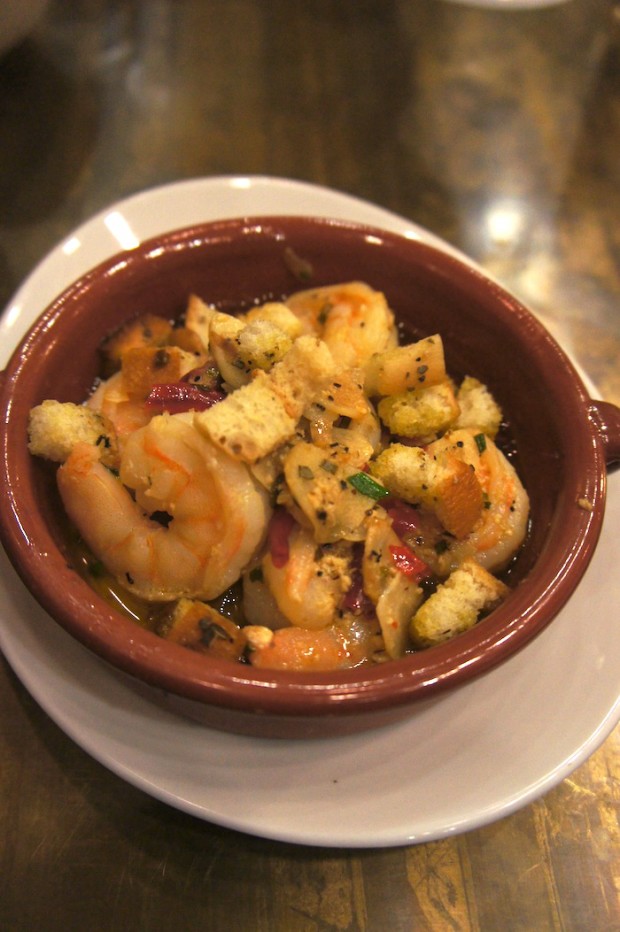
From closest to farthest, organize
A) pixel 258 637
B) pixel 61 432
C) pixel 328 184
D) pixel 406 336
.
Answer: pixel 258 637 < pixel 61 432 < pixel 406 336 < pixel 328 184

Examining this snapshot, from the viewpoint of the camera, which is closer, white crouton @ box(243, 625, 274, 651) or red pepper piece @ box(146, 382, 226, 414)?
white crouton @ box(243, 625, 274, 651)

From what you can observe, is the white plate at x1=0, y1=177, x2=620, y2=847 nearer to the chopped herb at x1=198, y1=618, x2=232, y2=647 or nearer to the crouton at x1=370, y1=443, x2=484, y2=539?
the chopped herb at x1=198, y1=618, x2=232, y2=647

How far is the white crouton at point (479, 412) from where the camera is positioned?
4.24 feet

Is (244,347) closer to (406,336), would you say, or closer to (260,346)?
(260,346)

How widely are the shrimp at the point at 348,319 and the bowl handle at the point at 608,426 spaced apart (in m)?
0.38

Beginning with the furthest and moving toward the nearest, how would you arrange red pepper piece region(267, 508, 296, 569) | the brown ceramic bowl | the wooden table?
the wooden table, red pepper piece region(267, 508, 296, 569), the brown ceramic bowl

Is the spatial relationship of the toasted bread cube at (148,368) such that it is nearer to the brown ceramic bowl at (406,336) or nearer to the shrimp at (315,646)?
the brown ceramic bowl at (406,336)

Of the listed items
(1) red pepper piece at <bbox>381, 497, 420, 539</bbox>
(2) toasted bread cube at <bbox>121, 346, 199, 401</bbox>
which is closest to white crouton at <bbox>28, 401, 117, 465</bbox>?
(2) toasted bread cube at <bbox>121, 346, 199, 401</bbox>

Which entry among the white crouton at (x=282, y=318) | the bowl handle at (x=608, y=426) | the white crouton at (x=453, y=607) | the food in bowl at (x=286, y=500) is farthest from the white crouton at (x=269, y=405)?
the bowl handle at (x=608, y=426)

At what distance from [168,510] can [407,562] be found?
0.35 metres

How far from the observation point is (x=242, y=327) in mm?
1151

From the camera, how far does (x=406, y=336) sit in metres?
1.45

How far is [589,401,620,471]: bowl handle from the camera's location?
1190 mm

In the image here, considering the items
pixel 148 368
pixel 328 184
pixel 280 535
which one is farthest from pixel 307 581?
pixel 328 184
